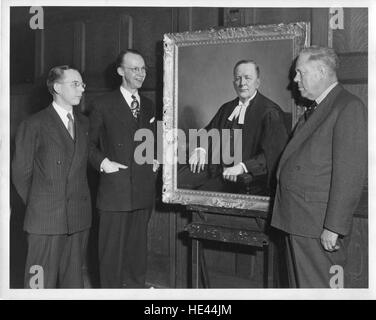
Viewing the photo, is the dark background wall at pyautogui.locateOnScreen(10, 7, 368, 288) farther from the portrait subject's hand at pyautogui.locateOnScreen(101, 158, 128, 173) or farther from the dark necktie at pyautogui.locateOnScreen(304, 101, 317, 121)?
the portrait subject's hand at pyautogui.locateOnScreen(101, 158, 128, 173)

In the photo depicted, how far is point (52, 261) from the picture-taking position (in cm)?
239

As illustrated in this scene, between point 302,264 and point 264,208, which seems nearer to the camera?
point 302,264

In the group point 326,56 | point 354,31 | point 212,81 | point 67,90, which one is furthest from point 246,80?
Result: point 67,90

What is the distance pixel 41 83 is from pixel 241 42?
152 centimetres

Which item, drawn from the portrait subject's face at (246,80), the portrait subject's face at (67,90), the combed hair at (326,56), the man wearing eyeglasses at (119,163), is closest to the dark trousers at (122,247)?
the man wearing eyeglasses at (119,163)

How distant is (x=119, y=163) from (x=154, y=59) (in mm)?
712

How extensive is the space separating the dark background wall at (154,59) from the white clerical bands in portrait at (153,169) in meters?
0.23

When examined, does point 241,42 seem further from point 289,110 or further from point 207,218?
point 207,218

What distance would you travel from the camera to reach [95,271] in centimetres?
316

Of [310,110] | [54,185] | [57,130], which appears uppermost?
[310,110]

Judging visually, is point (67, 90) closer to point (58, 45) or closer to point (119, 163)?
point (119, 163)

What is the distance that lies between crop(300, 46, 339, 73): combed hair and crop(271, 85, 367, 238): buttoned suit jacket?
0.12m
